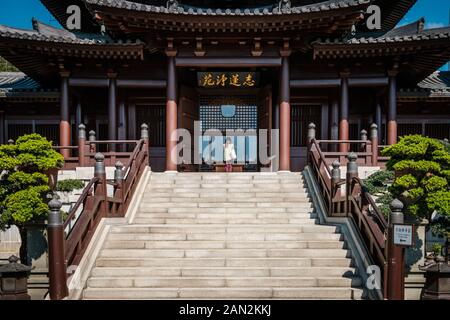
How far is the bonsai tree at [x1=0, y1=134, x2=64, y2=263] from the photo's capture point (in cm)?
973

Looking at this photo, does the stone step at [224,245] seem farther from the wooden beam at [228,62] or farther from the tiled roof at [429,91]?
the tiled roof at [429,91]

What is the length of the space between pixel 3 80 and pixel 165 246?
13.2m

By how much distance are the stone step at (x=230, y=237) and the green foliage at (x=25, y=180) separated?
6.43 feet

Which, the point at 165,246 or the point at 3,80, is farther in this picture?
the point at 3,80

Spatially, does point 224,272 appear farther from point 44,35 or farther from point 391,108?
point 44,35

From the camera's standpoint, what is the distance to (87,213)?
865 centimetres

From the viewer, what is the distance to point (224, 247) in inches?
353


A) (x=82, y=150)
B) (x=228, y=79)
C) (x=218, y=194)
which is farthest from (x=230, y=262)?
(x=228, y=79)

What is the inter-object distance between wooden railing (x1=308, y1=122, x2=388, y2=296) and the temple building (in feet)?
8.72

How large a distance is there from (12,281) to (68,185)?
12.9ft

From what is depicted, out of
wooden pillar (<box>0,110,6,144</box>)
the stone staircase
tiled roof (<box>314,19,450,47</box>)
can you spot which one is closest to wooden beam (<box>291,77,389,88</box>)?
tiled roof (<box>314,19,450,47</box>)
